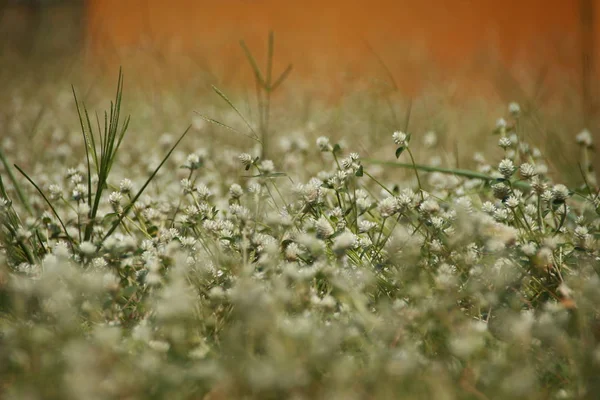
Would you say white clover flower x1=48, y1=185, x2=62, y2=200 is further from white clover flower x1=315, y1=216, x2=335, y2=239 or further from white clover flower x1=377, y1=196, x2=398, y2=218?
white clover flower x1=377, y1=196, x2=398, y2=218

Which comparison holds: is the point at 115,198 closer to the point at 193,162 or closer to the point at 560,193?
the point at 193,162

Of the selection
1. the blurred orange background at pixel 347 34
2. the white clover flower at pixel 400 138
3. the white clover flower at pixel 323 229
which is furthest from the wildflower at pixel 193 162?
the blurred orange background at pixel 347 34

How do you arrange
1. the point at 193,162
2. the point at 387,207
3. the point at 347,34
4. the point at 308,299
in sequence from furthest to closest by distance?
the point at 347,34
the point at 193,162
the point at 387,207
the point at 308,299

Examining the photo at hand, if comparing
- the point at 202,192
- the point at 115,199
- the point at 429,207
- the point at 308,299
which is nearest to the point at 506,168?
the point at 429,207

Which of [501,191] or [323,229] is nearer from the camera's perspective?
[323,229]

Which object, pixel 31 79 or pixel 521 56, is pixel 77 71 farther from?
pixel 521 56

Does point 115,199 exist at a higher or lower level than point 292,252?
higher

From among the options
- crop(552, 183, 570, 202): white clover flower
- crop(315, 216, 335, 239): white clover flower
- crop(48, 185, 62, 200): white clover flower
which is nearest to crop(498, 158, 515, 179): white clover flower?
crop(552, 183, 570, 202): white clover flower

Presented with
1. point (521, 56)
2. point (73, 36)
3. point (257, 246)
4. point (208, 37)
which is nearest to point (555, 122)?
point (521, 56)
